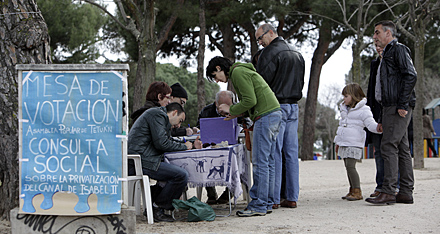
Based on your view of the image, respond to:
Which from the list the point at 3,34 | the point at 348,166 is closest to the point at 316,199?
the point at 348,166

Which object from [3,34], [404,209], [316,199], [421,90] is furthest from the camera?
[421,90]

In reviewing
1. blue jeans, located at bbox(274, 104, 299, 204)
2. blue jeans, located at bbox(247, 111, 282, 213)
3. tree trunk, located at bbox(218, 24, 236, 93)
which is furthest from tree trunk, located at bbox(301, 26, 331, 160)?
blue jeans, located at bbox(247, 111, 282, 213)

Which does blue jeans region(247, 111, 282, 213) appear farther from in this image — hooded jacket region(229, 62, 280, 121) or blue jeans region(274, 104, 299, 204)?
blue jeans region(274, 104, 299, 204)

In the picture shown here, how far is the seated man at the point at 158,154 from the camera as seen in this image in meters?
4.84

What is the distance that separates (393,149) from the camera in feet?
17.7

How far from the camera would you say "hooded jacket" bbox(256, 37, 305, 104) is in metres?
5.38

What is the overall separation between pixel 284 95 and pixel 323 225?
156 cm

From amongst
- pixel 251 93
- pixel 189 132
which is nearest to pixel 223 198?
pixel 189 132

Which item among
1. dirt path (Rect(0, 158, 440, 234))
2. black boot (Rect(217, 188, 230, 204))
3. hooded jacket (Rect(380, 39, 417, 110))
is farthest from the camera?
black boot (Rect(217, 188, 230, 204))

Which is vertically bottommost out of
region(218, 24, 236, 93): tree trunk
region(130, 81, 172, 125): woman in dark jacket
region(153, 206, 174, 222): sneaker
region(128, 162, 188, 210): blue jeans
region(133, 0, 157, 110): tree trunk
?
region(153, 206, 174, 222): sneaker

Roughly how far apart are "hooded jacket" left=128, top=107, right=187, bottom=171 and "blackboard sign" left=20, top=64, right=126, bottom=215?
116 centimetres

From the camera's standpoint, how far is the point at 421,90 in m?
11.5

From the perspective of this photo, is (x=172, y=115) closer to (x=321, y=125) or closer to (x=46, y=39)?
(x=46, y=39)

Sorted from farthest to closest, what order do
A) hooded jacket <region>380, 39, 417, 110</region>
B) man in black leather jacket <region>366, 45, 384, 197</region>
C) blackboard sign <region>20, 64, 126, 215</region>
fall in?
man in black leather jacket <region>366, 45, 384, 197</region> < hooded jacket <region>380, 39, 417, 110</region> < blackboard sign <region>20, 64, 126, 215</region>
